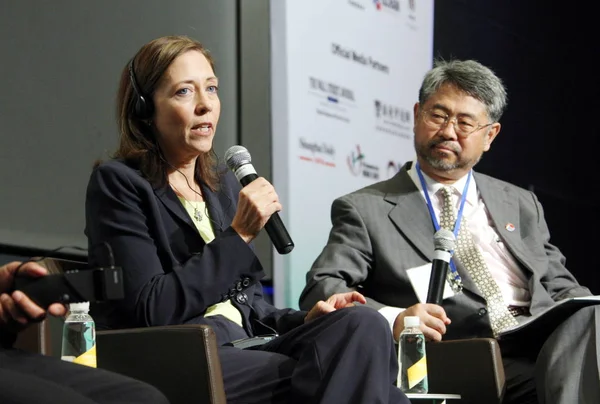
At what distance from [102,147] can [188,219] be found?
4.62 feet

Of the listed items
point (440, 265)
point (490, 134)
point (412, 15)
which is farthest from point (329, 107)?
point (440, 265)

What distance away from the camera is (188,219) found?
8.05ft

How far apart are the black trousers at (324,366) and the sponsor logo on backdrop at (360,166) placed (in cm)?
245

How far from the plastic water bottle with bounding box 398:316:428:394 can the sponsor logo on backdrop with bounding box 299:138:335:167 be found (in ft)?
5.93

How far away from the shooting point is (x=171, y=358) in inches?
86.5

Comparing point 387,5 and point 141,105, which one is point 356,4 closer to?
point 387,5

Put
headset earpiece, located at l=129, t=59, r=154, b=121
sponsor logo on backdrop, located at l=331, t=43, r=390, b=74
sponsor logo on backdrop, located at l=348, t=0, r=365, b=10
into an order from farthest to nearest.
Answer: sponsor logo on backdrop, located at l=348, t=0, r=365, b=10 < sponsor logo on backdrop, located at l=331, t=43, r=390, b=74 < headset earpiece, located at l=129, t=59, r=154, b=121

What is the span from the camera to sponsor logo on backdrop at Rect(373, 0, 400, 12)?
500 cm

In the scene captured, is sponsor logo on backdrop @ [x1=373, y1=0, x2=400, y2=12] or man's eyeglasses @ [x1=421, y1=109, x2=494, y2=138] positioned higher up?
sponsor logo on backdrop @ [x1=373, y1=0, x2=400, y2=12]

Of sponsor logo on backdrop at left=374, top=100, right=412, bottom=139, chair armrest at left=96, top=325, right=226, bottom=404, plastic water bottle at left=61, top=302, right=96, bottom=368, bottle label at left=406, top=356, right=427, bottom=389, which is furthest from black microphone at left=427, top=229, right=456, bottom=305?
sponsor logo on backdrop at left=374, top=100, right=412, bottom=139

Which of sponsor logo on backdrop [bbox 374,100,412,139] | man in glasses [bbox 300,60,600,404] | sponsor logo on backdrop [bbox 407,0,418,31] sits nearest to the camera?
man in glasses [bbox 300,60,600,404]

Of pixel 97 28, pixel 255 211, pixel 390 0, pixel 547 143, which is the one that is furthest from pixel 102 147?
pixel 547 143

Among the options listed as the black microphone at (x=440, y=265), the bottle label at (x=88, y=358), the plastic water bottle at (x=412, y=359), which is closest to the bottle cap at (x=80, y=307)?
the bottle label at (x=88, y=358)

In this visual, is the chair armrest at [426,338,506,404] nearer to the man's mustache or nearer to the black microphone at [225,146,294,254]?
the black microphone at [225,146,294,254]
